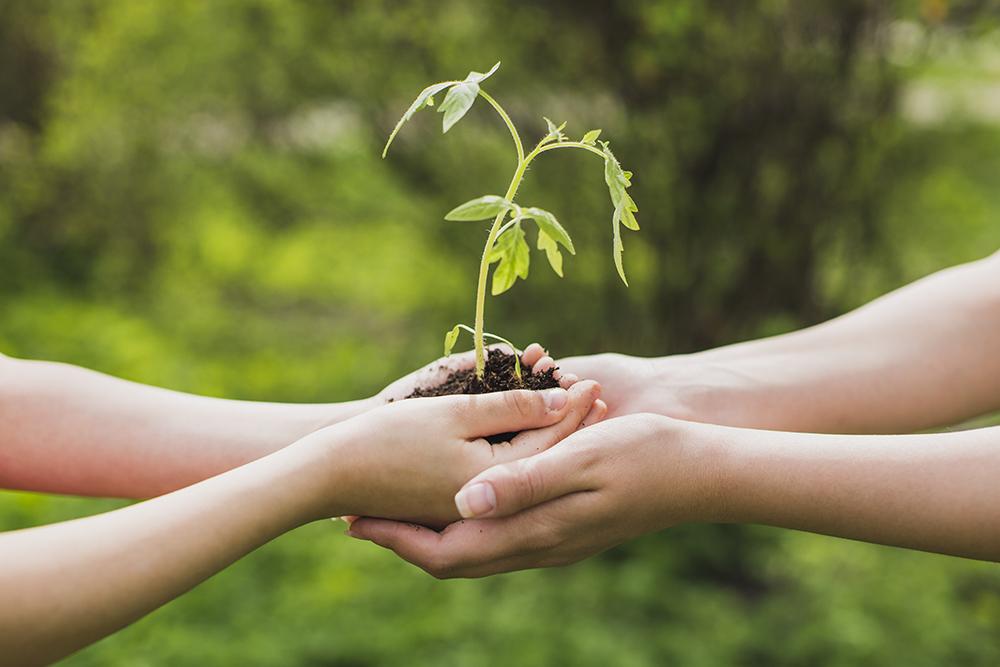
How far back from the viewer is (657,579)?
4066mm

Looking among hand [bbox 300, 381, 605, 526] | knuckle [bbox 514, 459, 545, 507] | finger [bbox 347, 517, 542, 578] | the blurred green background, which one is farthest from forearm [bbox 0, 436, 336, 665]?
the blurred green background

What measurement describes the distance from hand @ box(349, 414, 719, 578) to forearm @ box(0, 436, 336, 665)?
12.5 inches

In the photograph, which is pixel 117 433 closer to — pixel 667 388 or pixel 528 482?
pixel 528 482

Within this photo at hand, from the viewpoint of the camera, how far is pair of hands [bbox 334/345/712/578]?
5.81 feet

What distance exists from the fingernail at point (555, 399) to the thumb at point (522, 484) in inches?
5.1

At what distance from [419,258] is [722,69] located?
267 cm

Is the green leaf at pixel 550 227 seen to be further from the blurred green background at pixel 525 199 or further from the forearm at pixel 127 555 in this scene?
the blurred green background at pixel 525 199

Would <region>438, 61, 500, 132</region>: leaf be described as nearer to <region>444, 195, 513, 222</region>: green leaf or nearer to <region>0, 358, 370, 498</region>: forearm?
<region>444, 195, 513, 222</region>: green leaf

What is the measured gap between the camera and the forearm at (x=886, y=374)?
225cm

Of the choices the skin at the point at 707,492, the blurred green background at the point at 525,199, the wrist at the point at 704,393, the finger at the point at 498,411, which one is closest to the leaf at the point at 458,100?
the finger at the point at 498,411

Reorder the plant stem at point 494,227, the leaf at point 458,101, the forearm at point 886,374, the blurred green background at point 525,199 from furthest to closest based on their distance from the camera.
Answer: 1. the blurred green background at point 525,199
2. the forearm at point 886,374
3. the plant stem at point 494,227
4. the leaf at point 458,101

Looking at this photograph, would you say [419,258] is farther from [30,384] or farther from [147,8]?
[30,384]

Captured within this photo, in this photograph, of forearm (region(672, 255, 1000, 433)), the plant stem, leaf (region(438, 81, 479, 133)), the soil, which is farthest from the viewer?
forearm (region(672, 255, 1000, 433))

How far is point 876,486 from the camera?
5.83 feet
